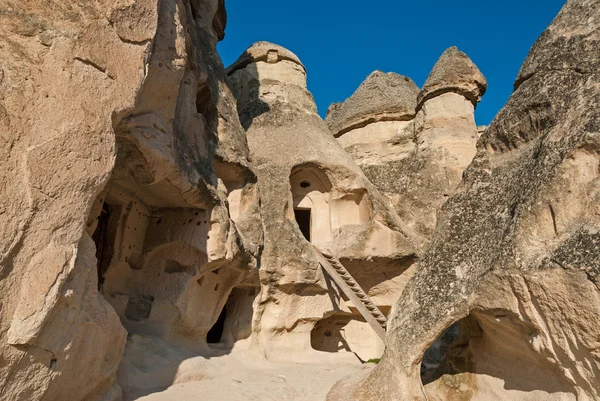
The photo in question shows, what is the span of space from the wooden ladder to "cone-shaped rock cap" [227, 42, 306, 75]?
470 centimetres

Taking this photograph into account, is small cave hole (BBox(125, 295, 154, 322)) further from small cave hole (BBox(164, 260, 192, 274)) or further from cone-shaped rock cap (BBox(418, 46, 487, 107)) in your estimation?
cone-shaped rock cap (BBox(418, 46, 487, 107))

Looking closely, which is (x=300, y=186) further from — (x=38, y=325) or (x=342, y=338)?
(x=38, y=325)

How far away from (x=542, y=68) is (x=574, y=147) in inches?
56.8

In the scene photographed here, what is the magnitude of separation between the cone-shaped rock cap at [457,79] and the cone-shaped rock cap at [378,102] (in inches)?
35.6

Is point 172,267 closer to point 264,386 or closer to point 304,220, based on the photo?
point 264,386

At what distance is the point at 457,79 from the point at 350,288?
5866 millimetres

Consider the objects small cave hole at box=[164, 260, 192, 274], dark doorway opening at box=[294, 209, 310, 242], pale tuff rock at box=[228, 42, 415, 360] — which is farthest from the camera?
dark doorway opening at box=[294, 209, 310, 242]

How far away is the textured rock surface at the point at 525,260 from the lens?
3896 mm

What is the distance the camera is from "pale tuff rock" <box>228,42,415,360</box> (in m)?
8.54

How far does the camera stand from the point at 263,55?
11.5 meters

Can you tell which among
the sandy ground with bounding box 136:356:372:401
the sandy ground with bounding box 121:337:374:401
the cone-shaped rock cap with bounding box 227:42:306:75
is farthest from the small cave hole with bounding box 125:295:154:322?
the cone-shaped rock cap with bounding box 227:42:306:75

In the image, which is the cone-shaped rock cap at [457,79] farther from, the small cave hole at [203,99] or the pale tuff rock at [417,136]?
the small cave hole at [203,99]

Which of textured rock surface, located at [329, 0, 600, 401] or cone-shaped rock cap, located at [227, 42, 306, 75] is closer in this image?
textured rock surface, located at [329, 0, 600, 401]

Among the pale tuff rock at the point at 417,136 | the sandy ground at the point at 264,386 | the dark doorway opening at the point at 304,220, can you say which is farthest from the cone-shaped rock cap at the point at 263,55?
the sandy ground at the point at 264,386
